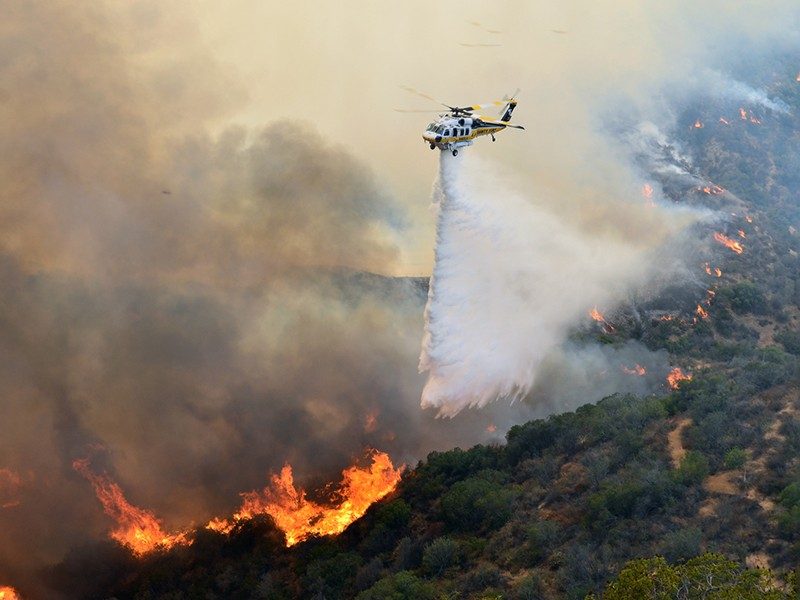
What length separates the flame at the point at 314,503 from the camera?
64.6 meters

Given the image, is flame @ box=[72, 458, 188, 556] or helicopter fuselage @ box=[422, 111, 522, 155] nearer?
helicopter fuselage @ box=[422, 111, 522, 155]

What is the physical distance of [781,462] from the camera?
4866cm

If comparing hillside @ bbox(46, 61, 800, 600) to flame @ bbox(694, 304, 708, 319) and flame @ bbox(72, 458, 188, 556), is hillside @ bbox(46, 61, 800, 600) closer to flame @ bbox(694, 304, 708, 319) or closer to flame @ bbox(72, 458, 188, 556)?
flame @ bbox(72, 458, 188, 556)

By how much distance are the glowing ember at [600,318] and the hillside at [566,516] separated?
363 inches

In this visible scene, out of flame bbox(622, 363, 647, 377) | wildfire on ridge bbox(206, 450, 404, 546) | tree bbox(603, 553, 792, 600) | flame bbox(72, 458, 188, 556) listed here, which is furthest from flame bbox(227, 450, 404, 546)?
tree bbox(603, 553, 792, 600)

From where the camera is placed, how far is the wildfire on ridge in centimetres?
6462

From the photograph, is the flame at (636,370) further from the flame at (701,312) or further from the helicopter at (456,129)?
the helicopter at (456,129)

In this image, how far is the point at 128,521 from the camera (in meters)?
63.8

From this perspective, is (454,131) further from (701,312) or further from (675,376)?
(701,312)

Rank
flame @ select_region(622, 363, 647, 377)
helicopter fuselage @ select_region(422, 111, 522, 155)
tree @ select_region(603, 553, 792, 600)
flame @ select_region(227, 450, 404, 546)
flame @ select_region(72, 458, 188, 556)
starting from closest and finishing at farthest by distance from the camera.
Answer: tree @ select_region(603, 553, 792, 600) → helicopter fuselage @ select_region(422, 111, 522, 155) → flame @ select_region(72, 458, 188, 556) → flame @ select_region(227, 450, 404, 546) → flame @ select_region(622, 363, 647, 377)

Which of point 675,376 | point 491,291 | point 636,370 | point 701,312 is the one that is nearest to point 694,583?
point 491,291

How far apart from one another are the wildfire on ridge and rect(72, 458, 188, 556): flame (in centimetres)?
417

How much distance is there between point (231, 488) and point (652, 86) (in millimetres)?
113562

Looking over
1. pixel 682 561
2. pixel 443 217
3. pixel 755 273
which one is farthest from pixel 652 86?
pixel 682 561
